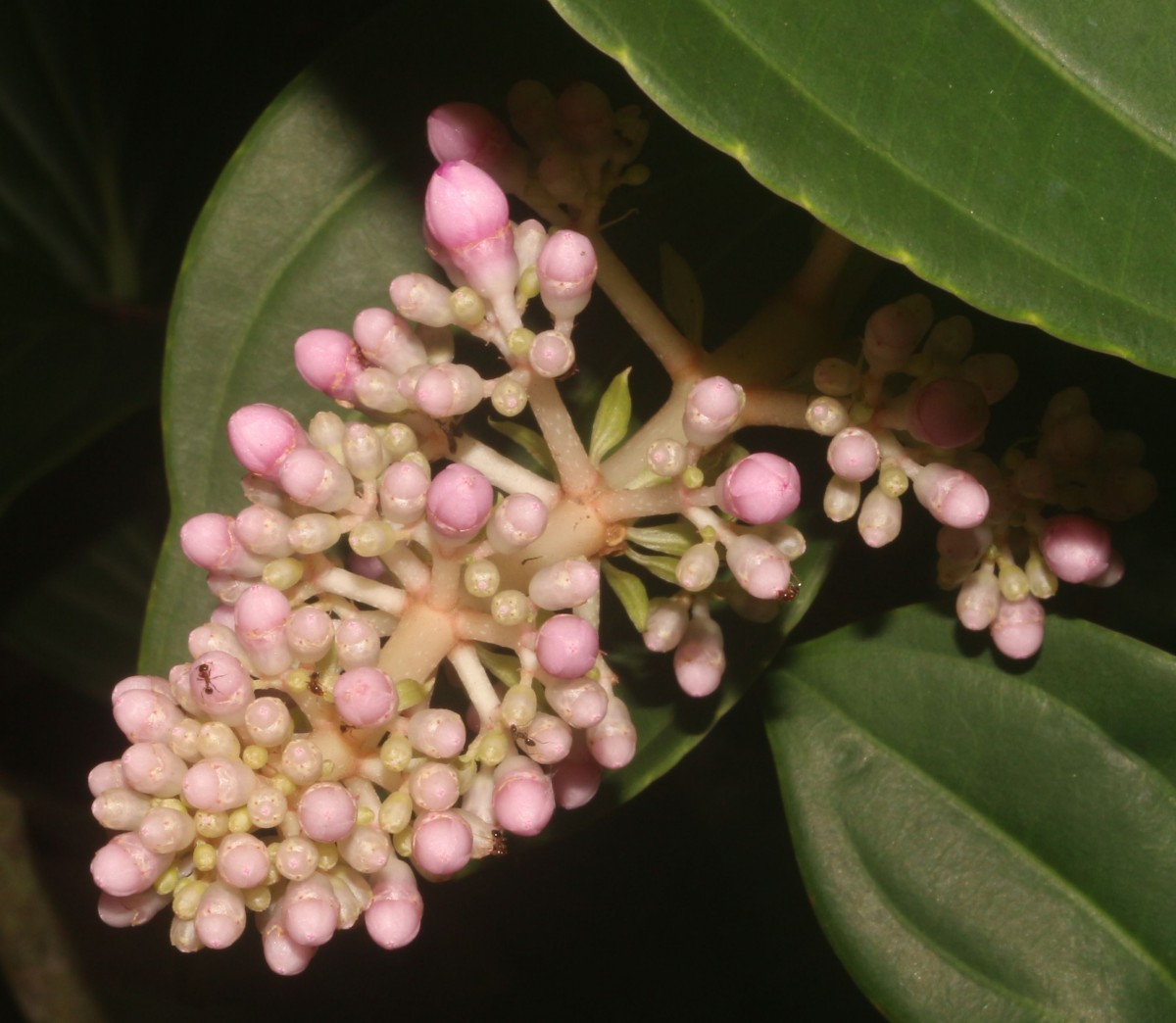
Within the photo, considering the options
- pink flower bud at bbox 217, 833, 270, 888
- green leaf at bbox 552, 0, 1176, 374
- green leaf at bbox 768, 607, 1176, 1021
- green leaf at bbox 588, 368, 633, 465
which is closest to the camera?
green leaf at bbox 552, 0, 1176, 374

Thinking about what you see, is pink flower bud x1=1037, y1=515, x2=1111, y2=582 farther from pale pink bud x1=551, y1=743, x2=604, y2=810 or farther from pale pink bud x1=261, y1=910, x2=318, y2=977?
pale pink bud x1=261, y1=910, x2=318, y2=977

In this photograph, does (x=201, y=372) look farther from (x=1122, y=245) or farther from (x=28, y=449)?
(x=1122, y=245)

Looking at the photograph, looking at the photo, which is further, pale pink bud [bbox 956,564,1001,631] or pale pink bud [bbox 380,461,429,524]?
pale pink bud [bbox 956,564,1001,631]

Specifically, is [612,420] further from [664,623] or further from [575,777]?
[575,777]

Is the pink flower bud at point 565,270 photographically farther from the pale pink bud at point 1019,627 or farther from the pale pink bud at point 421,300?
the pale pink bud at point 1019,627

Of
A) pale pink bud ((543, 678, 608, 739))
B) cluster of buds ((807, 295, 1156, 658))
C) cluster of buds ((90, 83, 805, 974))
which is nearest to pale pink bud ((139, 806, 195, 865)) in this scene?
cluster of buds ((90, 83, 805, 974))

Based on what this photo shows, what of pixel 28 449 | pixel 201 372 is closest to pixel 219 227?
pixel 201 372
